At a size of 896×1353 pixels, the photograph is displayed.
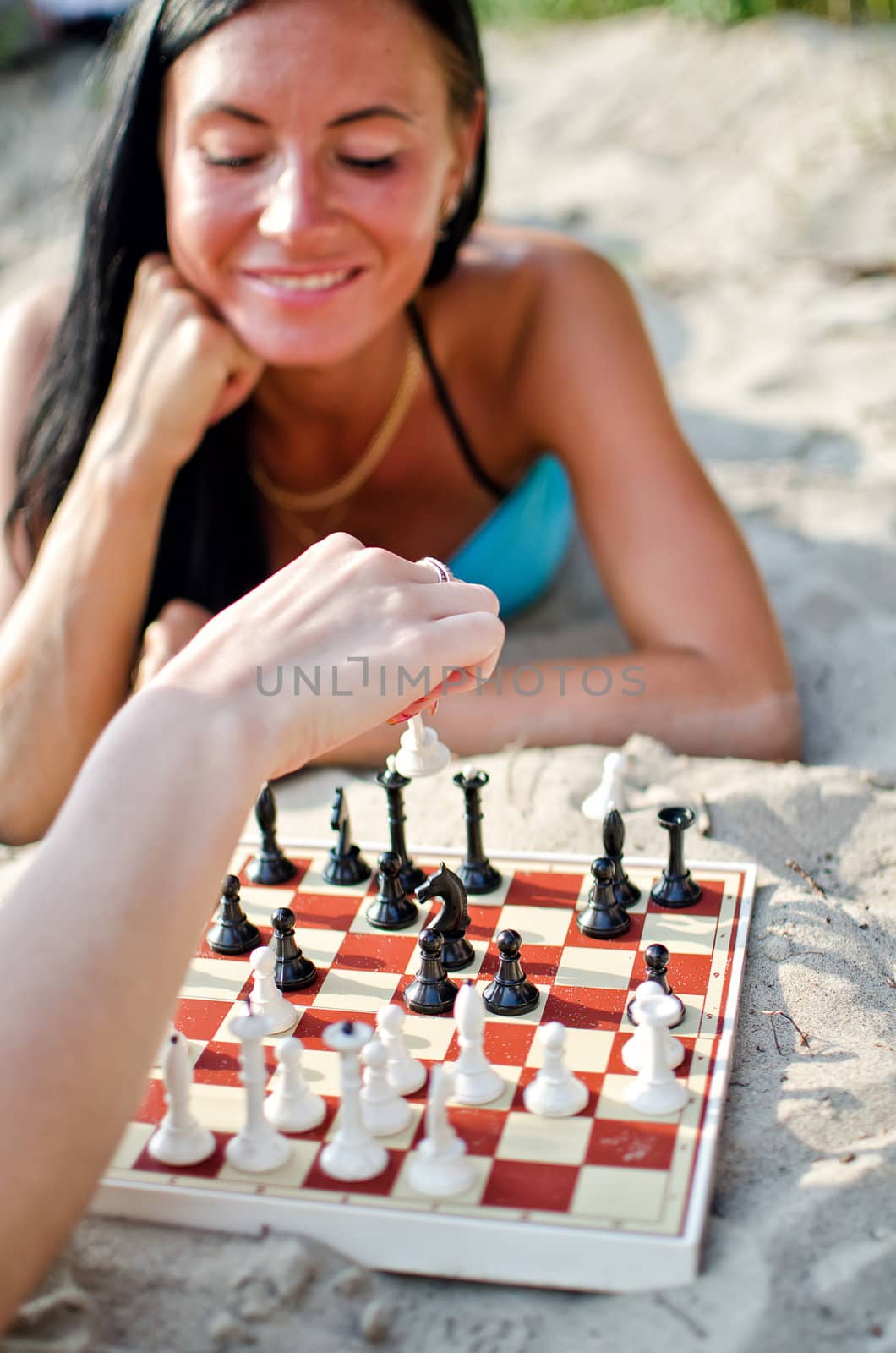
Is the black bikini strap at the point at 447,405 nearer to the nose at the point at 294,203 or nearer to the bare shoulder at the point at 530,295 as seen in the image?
the bare shoulder at the point at 530,295

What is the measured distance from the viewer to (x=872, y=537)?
299 centimetres

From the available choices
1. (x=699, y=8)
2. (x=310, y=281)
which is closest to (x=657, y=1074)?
(x=310, y=281)

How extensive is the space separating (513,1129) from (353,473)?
1.67 m

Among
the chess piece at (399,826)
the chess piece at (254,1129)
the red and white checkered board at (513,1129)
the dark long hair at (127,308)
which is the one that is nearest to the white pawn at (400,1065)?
the red and white checkered board at (513,1129)

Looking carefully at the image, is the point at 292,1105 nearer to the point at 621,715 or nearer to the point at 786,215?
the point at 621,715

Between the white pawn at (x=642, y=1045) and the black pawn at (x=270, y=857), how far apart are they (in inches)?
22.0

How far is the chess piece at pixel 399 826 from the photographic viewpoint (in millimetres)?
1771

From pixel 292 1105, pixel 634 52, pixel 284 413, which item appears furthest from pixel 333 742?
pixel 634 52

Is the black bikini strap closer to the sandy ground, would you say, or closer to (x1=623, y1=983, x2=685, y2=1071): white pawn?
the sandy ground

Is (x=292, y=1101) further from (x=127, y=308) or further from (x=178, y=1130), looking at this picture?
(x=127, y=308)

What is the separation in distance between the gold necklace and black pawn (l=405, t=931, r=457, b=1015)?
1.40m

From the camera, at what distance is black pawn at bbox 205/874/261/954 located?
170cm

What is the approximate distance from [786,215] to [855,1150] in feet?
13.0

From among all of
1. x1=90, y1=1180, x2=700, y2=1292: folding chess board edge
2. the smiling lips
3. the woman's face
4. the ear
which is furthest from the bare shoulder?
x1=90, y1=1180, x2=700, y2=1292: folding chess board edge
